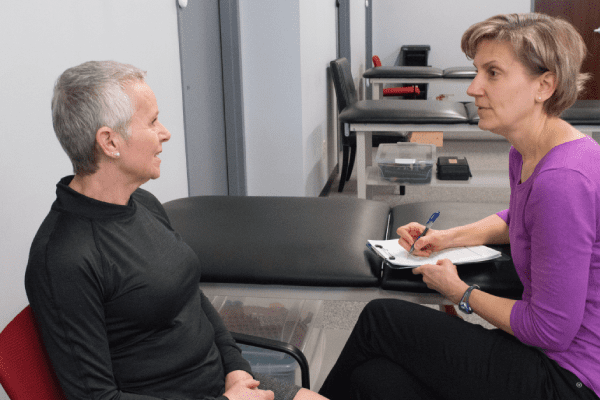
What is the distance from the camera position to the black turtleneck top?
912 millimetres

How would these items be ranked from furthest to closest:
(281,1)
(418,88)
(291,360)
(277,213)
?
(418,88), (281,1), (277,213), (291,360)

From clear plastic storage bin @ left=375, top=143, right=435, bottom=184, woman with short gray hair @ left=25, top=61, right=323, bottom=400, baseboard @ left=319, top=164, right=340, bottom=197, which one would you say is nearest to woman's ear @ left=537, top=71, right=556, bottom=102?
woman with short gray hair @ left=25, top=61, right=323, bottom=400

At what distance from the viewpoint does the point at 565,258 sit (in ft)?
3.64

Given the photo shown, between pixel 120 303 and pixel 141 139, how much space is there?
286 millimetres

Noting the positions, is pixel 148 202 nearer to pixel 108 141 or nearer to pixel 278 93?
pixel 108 141

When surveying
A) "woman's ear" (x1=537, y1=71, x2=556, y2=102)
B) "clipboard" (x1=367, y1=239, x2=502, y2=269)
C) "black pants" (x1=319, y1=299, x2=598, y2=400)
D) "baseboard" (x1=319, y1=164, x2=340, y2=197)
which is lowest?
"baseboard" (x1=319, y1=164, x2=340, y2=197)

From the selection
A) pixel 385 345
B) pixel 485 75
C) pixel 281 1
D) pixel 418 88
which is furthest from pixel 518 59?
pixel 418 88

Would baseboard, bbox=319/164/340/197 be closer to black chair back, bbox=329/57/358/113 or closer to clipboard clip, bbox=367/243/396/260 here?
black chair back, bbox=329/57/358/113

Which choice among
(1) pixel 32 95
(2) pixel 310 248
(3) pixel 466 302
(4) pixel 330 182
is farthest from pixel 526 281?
(4) pixel 330 182

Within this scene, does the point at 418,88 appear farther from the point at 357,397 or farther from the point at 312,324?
the point at 357,397

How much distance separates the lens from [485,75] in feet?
4.26

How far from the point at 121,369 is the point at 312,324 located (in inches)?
41.6

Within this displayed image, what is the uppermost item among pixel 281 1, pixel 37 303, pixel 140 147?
pixel 281 1

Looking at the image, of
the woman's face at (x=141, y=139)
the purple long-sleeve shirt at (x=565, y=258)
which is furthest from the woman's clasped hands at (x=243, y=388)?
the purple long-sleeve shirt at (x=565, y=258)
